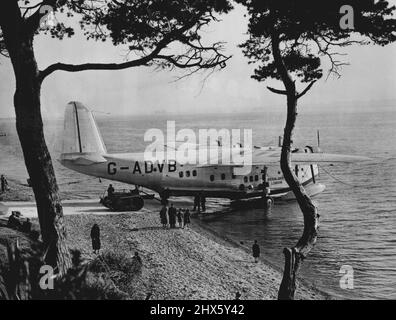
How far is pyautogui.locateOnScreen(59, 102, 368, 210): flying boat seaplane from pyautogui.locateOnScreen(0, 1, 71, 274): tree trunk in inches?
513

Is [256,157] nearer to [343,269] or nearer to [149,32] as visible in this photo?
[343,269]

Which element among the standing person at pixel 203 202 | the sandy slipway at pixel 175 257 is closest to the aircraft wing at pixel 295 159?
the standing person at pixel 203 202

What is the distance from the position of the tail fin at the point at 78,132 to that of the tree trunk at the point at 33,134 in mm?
15635

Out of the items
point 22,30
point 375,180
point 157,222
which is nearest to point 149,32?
point 22,30

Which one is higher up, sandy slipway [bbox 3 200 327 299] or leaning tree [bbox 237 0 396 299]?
leaning tree [bbox 237 0 396 299]

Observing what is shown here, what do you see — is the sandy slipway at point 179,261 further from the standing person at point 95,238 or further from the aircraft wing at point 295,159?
the aircraft wing at point 295,159

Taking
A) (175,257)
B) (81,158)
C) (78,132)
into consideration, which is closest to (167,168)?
(81,158)

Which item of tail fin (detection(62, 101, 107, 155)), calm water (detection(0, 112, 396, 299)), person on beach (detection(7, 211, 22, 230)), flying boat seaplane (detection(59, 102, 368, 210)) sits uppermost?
tail fin (detection(62, 101, 107, 155))

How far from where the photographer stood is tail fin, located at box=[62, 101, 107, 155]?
84.5 ft

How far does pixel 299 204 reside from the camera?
1127 cm

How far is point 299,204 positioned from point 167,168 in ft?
54.9

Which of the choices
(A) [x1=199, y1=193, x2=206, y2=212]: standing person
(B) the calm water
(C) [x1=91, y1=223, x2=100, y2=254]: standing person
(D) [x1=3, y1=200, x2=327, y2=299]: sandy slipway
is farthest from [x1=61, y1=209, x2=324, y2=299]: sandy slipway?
(A) [x1=199, y1=193, x2=206, y2=212]: standing person

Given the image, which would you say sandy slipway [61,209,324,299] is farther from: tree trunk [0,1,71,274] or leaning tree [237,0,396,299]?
leaning tree [237,0,396,299]

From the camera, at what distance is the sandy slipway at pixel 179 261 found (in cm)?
1405
